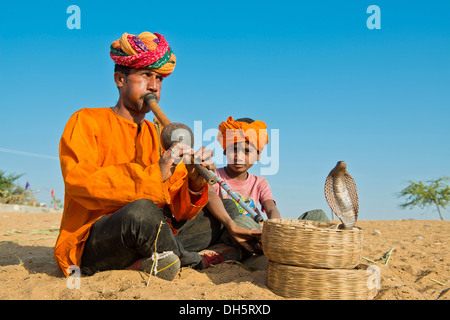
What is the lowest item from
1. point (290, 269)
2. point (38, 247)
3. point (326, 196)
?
point (38, 247)

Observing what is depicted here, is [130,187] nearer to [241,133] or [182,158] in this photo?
[182,158]

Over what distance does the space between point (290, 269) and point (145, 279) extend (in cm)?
91

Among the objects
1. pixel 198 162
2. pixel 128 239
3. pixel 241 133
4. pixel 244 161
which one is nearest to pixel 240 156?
pixel 244 161

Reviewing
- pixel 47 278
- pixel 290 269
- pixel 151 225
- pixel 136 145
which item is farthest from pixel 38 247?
pixel 290 269

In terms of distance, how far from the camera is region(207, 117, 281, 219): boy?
4.02 metres

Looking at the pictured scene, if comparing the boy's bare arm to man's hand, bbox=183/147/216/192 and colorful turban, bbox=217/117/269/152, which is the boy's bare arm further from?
man's hand, bbox=183/147/216/192

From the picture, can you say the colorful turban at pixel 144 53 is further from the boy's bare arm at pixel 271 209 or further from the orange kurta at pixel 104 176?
the boy's bare arm at pixel 271 209

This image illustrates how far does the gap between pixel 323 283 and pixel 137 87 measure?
1.91 m

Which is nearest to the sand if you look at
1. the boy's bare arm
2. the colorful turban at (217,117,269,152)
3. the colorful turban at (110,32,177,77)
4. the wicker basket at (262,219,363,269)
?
the wicker basket at (262,219,363,269)

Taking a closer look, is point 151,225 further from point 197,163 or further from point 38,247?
point 38,247

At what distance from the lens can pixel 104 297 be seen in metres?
2.29

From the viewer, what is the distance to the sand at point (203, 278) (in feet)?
7.69

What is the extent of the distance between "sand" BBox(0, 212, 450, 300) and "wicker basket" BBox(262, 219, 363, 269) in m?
0.27

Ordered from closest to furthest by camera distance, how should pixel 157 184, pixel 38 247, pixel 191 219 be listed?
pixel 157 184 < pixel 191 219 < pixel 38 247
